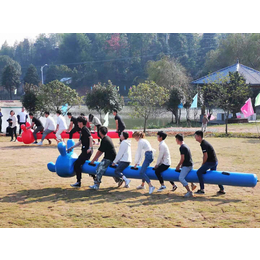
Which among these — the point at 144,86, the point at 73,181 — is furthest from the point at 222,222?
the point at 144,86

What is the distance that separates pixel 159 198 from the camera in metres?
8.00

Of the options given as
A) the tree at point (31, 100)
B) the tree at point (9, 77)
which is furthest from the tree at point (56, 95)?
the tree at point (9, 77)

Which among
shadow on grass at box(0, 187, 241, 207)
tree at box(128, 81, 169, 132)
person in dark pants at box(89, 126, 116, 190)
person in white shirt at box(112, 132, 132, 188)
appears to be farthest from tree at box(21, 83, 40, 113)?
person in white shirt at box(112, 132, 132, 188)

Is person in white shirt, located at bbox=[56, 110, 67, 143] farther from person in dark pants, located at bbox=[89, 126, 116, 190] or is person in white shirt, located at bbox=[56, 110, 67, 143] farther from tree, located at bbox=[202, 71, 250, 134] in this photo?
tree, located at bbox=[202, 71, 250, 134]

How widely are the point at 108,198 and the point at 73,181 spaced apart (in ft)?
6.82

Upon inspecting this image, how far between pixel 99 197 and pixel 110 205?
722mm

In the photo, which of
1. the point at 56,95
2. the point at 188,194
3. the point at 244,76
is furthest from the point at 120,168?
the point at 244,76

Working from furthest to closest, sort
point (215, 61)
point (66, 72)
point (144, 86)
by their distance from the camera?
point (66, 72) < point (215, 61) < point (144, 86)

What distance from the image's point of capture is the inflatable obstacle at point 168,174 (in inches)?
310

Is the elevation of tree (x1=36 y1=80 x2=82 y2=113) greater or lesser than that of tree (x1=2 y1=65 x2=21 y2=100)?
lesser

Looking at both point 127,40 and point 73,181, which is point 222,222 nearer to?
point 73,181

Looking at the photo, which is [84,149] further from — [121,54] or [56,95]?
[121,54]

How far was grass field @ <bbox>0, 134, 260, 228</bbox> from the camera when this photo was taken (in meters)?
6.45

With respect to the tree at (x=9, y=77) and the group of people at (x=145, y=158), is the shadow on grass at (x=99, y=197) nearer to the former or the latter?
the group of people at (x=145, y=158)
